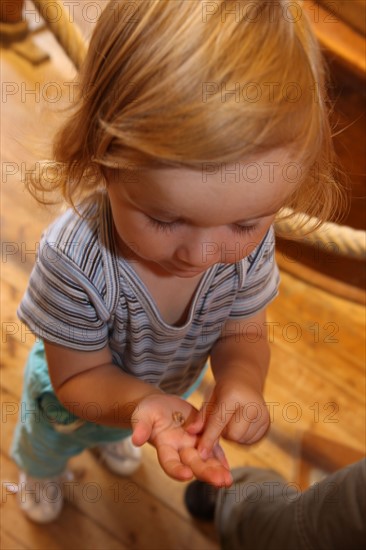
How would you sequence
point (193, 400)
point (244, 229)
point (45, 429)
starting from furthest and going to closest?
point (193, 400) → point (45, 429) → point (244, 229)

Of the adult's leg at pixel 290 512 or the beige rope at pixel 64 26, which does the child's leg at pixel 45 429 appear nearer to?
the adult's leg at pixel 290 512

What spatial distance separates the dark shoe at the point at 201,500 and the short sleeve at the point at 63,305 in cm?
53

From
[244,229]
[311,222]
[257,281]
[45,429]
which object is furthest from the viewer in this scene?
[311,222]

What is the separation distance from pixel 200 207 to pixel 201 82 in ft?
0.35

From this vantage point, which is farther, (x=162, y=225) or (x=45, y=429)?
(x=45, y=429)

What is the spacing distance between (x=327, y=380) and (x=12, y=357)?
0.66m

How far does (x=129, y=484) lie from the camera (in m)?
1.32

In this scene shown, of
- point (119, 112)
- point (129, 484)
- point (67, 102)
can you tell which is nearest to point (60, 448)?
point (129, 484)

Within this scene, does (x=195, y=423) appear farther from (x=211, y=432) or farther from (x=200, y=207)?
(x=200, y=207)

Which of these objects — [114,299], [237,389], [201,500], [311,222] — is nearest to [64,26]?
[311,222]

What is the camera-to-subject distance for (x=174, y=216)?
641mm

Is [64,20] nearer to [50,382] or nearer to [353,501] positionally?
[50,382]

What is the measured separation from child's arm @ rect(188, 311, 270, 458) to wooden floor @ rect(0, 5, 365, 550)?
40cm

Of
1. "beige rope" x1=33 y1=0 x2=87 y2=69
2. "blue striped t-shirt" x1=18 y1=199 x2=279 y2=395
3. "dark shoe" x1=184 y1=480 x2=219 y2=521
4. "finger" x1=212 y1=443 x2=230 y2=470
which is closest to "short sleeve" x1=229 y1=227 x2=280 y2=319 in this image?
"blue striped t-shirt" x1=18 y1=199 x2=279 y2=395
